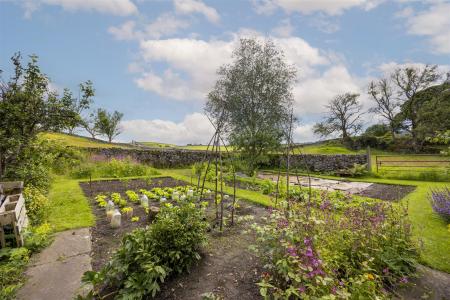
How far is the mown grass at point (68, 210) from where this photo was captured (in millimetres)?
4629

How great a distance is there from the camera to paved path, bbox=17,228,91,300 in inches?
102

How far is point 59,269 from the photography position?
121 inches

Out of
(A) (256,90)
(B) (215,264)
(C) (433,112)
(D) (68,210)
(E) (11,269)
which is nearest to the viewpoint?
(E) (11,269)

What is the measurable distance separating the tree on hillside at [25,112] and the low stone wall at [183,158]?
373 inches

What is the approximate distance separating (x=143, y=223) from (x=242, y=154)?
33.0 ft

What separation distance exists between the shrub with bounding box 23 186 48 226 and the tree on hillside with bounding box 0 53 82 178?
144 centimetres

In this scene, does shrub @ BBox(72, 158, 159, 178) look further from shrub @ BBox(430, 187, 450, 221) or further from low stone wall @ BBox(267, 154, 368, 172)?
shrub @ BBox(430, 187, 450, 221)

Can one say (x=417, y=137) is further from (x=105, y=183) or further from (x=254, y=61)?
(x=105, y=183)

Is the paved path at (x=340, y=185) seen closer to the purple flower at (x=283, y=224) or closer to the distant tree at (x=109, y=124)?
the purple flower at (x=283, y=224)

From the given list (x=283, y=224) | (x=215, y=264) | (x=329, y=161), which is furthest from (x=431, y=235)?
(x=329, y=161)

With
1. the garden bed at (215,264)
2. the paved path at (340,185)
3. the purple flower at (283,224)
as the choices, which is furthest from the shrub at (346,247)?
the paved path at (340,185)

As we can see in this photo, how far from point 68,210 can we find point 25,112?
2.74m

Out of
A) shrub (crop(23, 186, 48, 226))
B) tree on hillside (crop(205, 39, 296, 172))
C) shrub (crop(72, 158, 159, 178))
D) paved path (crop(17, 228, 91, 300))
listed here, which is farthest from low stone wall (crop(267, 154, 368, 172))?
paved path (crop(17, 228, 91, 300))

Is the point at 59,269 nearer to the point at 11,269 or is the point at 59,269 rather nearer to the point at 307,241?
the point at 11,269
